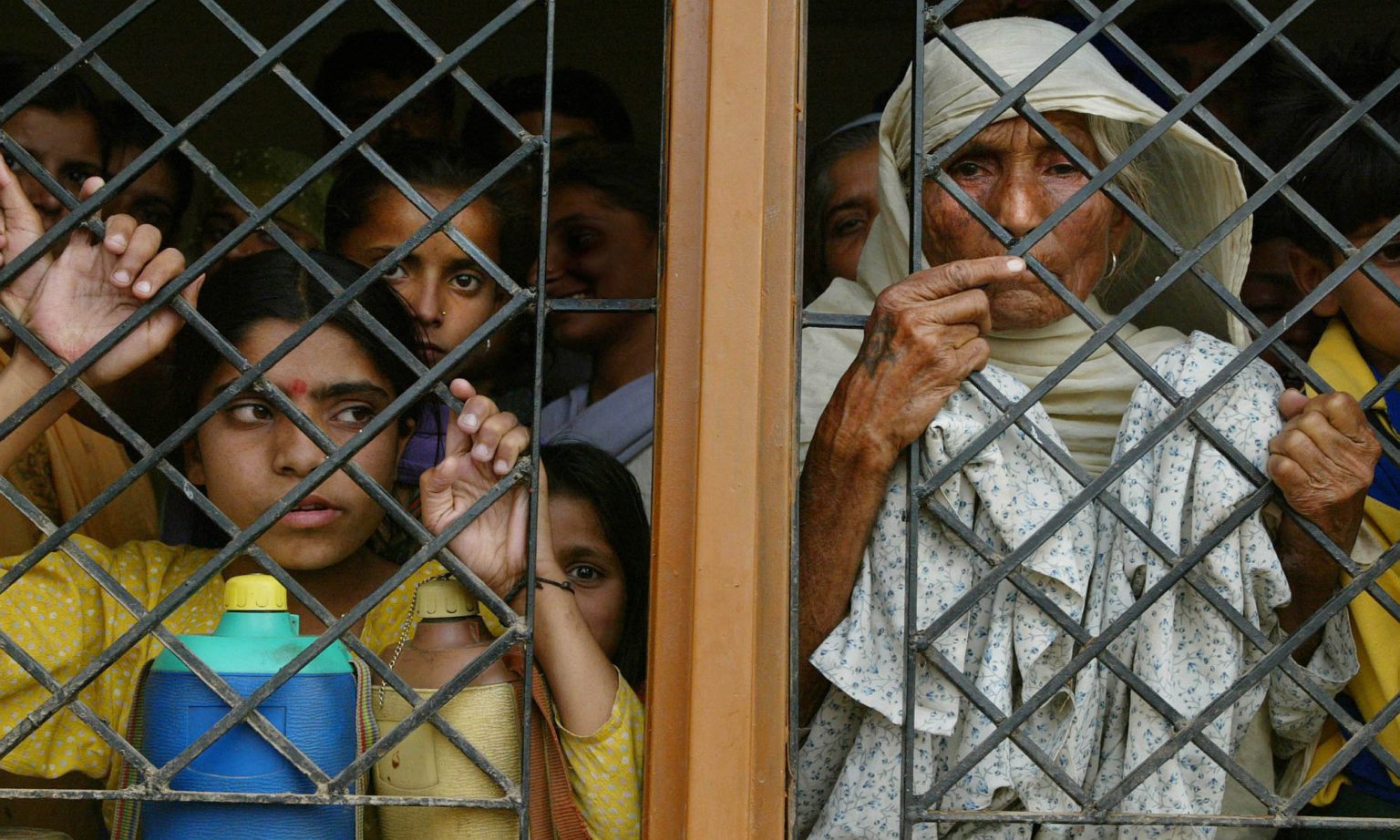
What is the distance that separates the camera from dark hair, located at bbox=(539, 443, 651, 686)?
2.12 metres

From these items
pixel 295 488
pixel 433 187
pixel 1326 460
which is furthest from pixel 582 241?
pixel 1326 460

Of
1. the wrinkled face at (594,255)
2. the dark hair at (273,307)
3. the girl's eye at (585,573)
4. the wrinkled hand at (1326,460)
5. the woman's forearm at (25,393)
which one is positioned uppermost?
the wrinkled face at (594,255)

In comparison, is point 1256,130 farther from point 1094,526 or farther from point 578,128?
point 578,128

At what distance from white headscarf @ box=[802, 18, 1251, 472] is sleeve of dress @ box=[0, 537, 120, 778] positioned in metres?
0.93

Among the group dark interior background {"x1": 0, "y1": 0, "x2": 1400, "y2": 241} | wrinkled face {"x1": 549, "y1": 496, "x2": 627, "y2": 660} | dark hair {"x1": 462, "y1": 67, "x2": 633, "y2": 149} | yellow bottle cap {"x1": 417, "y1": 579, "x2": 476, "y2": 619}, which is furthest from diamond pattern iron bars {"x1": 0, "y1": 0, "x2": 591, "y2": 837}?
dark interior background {"x1": 0, "y1": 0, "x2": 1400, "y2": 241}

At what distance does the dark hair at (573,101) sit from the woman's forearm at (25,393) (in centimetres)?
145

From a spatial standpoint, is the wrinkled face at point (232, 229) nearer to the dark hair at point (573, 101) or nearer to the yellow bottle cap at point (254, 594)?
the dark hair at point (573, 101)

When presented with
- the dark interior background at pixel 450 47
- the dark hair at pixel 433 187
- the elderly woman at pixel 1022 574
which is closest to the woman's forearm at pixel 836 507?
the elderly woman at pixel 1022 574

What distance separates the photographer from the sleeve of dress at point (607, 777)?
5.47 feet

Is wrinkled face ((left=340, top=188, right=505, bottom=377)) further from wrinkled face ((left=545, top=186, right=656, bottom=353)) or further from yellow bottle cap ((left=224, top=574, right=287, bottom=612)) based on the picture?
yellow bottle cap ((left=224, top=574, right=287, bottom=612))

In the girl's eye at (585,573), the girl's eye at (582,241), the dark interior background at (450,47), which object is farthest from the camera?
the dark interior background at (450,47)

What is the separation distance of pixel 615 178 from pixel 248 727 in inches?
59.3

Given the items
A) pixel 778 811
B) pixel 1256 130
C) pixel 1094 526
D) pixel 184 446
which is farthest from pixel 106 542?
pixel 1256 130

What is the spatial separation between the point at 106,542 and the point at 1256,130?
1999 millimetres
